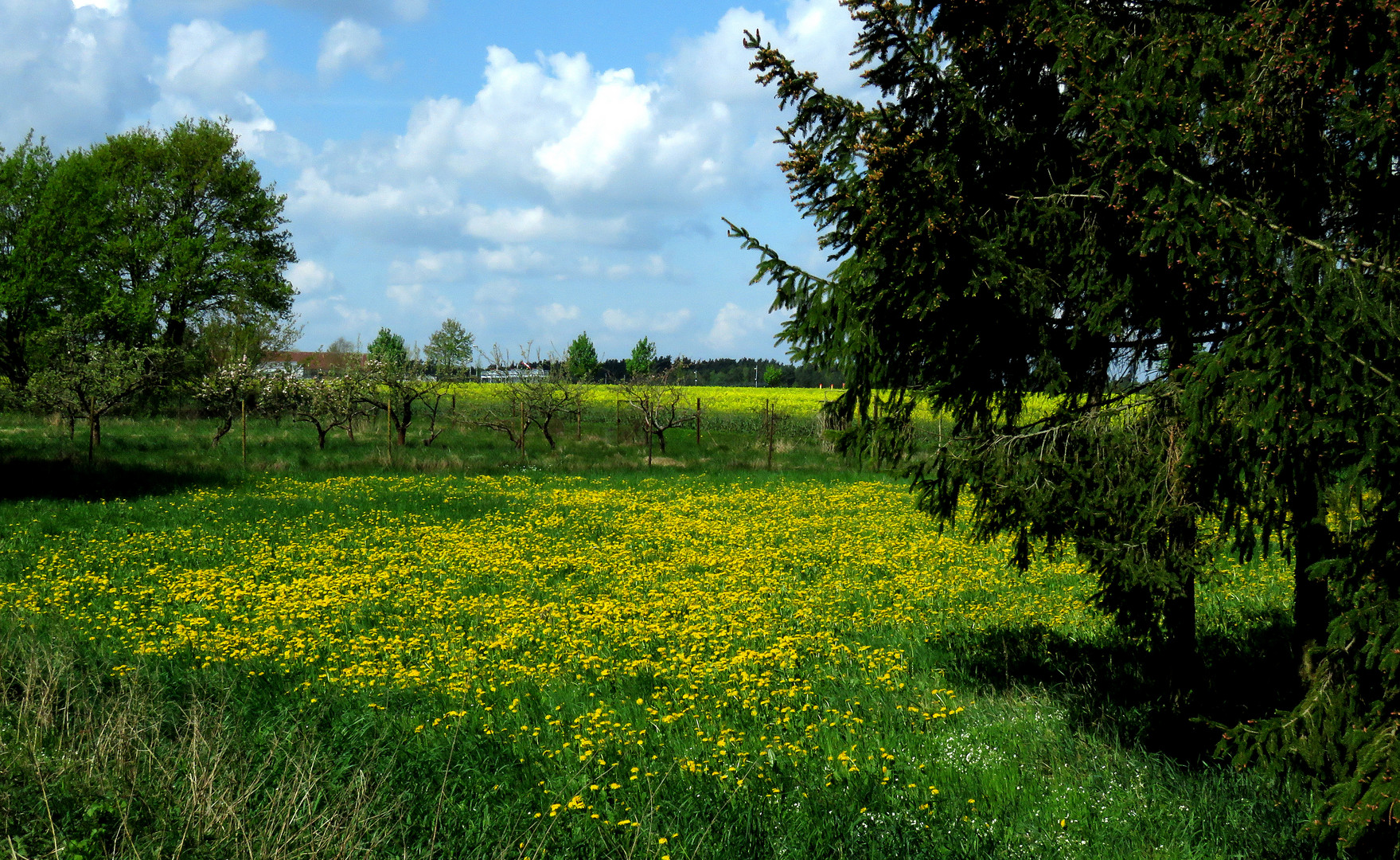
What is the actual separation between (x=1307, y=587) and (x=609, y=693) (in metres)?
5.17

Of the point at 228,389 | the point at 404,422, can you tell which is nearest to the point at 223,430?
the point at 228,389

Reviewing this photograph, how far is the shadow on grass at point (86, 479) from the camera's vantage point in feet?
60.6

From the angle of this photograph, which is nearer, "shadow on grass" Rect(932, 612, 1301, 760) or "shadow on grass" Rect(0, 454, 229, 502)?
"shadow on grass" Rect(932, 612, 1301, 760)

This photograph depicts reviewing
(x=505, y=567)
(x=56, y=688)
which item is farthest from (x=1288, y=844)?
(x=505, y=567)

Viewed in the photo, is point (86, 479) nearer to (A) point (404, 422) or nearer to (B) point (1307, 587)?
(A) point (404, 422)

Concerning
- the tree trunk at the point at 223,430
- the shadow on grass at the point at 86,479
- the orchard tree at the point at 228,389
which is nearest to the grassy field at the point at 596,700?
the shadow on grass at the point at 86,479

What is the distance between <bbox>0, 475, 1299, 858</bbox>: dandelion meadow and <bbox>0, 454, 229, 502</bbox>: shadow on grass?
338 centimetres

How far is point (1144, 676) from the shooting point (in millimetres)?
7465

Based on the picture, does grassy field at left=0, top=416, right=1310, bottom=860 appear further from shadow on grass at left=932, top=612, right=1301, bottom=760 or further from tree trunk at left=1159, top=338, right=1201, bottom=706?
tree trunk at left=1159, top=338, right=1201, bottom=706

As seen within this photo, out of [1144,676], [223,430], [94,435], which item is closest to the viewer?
[1144,676]

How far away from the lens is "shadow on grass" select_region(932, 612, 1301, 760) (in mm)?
6262

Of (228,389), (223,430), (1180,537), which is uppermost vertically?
(228,389)

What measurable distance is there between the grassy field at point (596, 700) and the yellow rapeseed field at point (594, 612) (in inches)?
2.1

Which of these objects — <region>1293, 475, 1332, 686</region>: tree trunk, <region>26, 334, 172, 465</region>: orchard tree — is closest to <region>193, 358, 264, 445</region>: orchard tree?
<region>26, 334, 172, 465</region>: orchard tree
